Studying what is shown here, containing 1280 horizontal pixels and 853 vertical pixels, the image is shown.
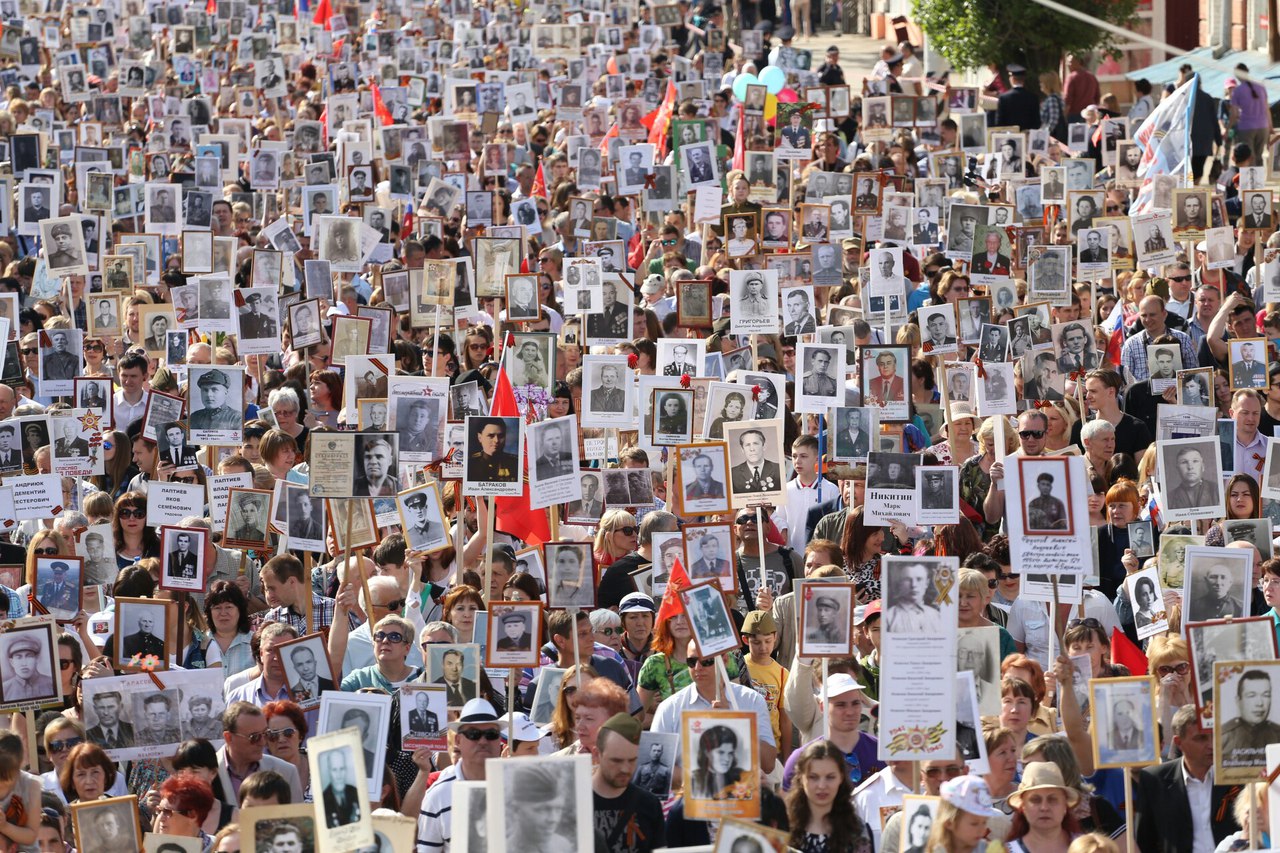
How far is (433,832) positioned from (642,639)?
86.8 inches

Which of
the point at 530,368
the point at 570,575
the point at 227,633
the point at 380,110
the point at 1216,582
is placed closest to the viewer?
the point at 1216,582

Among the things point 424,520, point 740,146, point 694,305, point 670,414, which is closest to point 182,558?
point 424,520

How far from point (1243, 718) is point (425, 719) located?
10.3ft

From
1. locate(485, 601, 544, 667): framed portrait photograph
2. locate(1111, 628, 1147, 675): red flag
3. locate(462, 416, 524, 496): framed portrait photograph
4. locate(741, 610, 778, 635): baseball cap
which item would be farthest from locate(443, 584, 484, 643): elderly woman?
locate(1111, 628, 1147, 675): red flag

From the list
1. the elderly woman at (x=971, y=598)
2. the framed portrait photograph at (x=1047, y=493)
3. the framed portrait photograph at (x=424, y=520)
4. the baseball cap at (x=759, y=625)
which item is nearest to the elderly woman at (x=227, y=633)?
the framed portrait photograph at (x=424, y=520)

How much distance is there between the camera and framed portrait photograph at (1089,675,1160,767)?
8172 mm

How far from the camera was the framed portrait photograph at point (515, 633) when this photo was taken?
9.85 metres

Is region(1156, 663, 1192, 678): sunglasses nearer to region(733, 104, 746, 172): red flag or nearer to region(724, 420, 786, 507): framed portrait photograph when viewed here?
region(724, 420, 786, 507): framed portrait photograph

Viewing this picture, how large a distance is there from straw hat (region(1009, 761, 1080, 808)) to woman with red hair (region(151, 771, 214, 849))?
2.80 meters

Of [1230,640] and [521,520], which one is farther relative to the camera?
[521,520]

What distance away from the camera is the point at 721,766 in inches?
308

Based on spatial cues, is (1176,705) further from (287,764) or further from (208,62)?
(208,62)

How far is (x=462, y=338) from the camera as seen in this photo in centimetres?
1794

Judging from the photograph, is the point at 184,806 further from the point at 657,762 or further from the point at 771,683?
the point at 771,683
